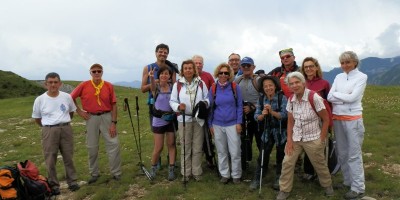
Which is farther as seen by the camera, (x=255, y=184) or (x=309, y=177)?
(x=309, y=177)

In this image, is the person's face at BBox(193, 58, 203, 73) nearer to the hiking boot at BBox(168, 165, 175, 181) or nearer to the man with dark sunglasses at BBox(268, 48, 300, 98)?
the man with dark sunglasses at BBox(268, 48, 300, 98)

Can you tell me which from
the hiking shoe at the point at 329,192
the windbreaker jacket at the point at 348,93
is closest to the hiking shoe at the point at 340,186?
the hiking shoe at the point at 329,192

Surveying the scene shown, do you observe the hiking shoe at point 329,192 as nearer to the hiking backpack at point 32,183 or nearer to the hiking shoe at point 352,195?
the hiking shoe at point 352,195

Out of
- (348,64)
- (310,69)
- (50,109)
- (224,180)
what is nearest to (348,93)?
(348,64)

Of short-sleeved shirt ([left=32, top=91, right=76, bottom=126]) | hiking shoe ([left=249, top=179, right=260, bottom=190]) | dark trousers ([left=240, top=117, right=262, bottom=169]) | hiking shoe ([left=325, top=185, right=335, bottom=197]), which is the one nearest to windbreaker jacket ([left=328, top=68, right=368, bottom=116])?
hiking shoe ([left=325, top=185, right=335, bottom=197])

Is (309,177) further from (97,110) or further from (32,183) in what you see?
(32,183)

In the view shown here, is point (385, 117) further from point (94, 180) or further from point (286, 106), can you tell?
point (94, 180)

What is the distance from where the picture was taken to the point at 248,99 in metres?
10.5

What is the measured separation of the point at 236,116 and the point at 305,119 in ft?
6.89

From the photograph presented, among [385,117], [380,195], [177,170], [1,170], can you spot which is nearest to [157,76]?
[177,170]

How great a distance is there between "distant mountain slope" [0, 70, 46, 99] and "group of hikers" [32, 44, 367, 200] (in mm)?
56037

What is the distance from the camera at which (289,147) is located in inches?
353

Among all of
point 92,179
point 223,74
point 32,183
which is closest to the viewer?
point 32,183

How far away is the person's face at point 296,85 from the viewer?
27.3 feet
